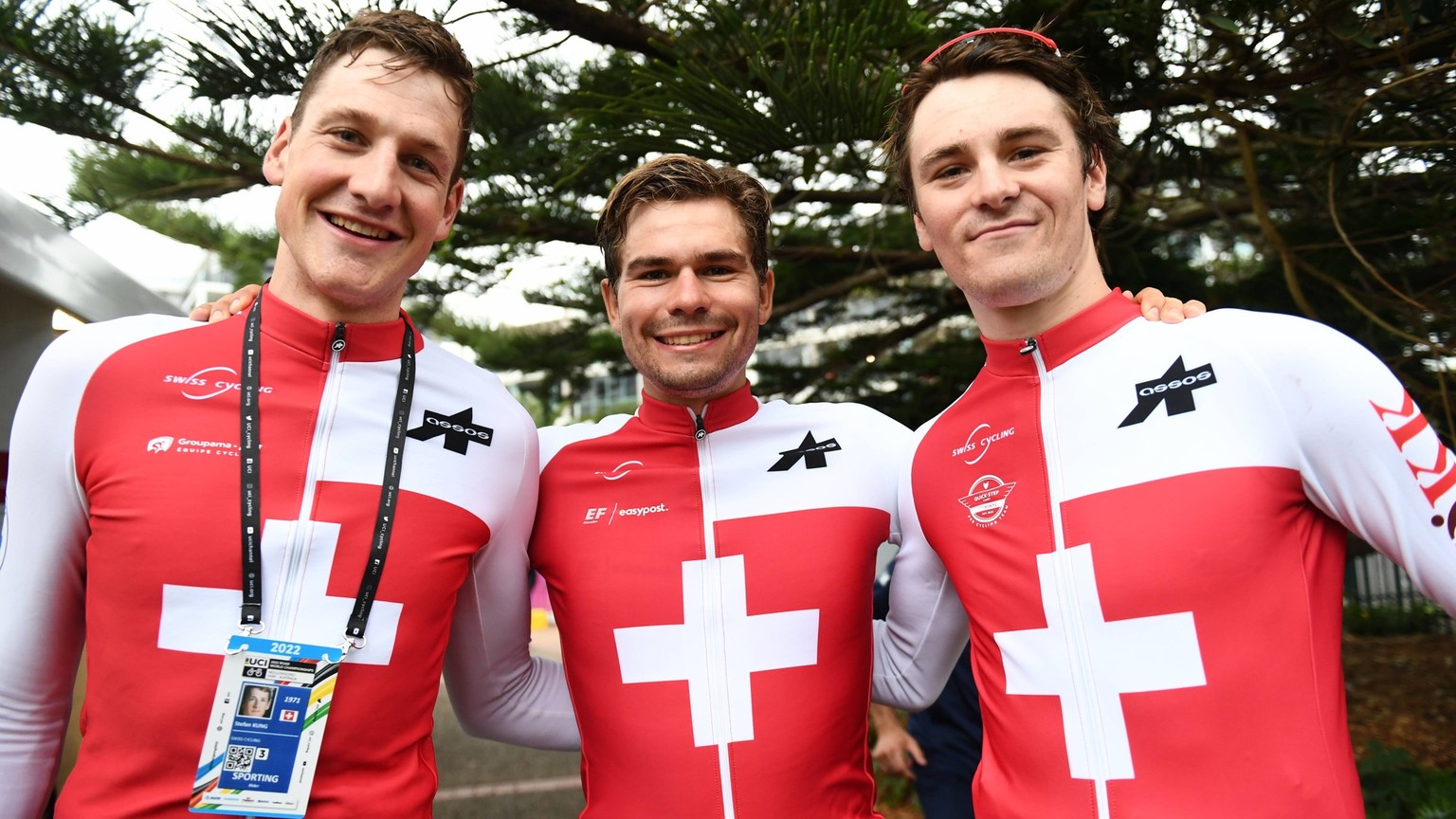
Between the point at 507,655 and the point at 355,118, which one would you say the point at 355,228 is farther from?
the point at 507,655

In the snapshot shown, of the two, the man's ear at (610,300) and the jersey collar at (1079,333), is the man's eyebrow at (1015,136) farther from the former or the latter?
the man's ear at (610,300)

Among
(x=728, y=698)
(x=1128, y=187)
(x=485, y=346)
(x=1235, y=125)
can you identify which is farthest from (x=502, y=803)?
(x=1235, y=125)

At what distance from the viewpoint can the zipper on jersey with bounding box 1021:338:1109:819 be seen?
1552 mm

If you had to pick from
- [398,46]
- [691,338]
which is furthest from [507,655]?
[398,46]

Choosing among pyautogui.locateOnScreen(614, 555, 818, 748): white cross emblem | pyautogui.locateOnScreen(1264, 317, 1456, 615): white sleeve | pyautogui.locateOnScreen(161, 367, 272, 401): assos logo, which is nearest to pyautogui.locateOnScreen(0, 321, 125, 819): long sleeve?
pyautogui.locateOnScreen(161, 367, 272, 401): assos logo

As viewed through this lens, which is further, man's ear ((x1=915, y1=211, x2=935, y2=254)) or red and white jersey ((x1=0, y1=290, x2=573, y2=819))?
man's ear ((x1=915, y1=211, x2=935, y2=254))

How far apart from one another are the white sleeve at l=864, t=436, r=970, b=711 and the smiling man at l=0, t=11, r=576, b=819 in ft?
3.01

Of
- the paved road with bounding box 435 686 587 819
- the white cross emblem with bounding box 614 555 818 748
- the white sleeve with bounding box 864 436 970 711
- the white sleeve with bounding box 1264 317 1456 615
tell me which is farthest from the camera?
the paved road with bounding box 435 686 587 819

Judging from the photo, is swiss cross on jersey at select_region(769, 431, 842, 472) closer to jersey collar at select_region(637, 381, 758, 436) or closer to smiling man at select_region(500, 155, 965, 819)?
smiling man at select_region(500, 155, 965, 819)

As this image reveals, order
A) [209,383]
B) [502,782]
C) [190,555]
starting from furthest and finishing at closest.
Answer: [502,782] → [209,383] → [190,555]

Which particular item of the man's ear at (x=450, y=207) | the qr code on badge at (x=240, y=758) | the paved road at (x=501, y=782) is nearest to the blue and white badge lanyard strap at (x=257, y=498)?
the qr code on badge at (x=240, y=758)

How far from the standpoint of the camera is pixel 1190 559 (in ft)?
5.02

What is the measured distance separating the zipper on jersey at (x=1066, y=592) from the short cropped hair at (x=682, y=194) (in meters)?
0.77

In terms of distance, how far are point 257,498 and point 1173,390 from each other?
1675 mm
